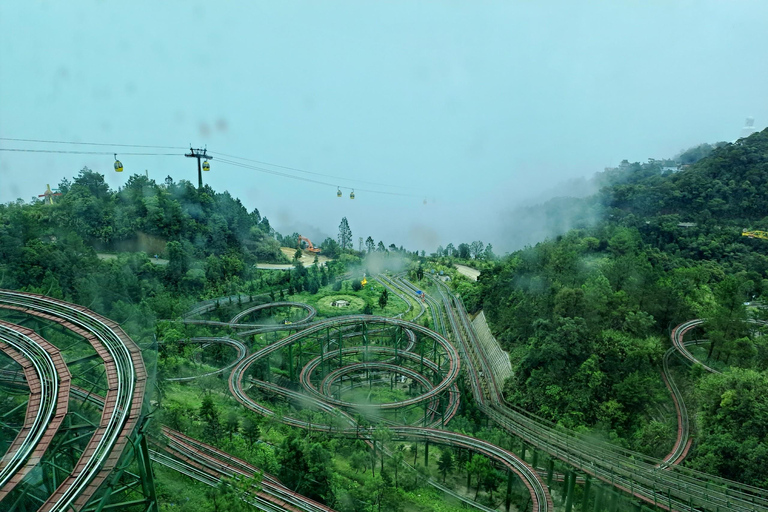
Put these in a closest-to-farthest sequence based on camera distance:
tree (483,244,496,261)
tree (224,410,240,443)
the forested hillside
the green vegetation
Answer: tree (224,410,240,443) → the forested hillside → the green vegetation → tree (483,244,496,261)

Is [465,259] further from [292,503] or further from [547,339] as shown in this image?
[292,503]

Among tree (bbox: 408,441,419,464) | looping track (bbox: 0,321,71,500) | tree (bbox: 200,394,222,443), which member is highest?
looping track (bbox: 0,321,71,500)

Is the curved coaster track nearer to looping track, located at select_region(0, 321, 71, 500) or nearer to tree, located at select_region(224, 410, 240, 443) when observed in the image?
looping track, located at select_region(0, 321, 71, 500)

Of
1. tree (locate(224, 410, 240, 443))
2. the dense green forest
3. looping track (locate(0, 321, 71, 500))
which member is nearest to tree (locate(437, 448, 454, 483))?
the dense green forest

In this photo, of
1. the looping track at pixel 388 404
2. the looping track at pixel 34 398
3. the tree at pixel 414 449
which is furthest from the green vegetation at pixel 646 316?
the looping track at pixel 34 398

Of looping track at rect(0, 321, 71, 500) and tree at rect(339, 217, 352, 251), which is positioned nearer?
looping track at rect(0, 321, 71, 500)

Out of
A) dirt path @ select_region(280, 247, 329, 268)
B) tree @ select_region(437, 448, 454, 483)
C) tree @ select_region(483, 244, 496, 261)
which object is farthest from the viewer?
tree @ select_region(483, 244, 496, 261)
